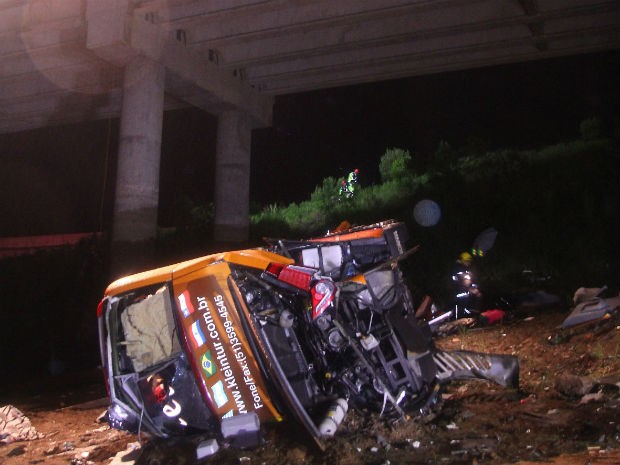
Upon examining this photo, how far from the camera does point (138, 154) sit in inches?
532

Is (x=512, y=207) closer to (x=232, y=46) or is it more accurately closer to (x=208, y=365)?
(x=232, y=46)

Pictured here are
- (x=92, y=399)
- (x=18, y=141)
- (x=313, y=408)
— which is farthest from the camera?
(x=18, y=141)

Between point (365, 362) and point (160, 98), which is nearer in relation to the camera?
point (365, 362)

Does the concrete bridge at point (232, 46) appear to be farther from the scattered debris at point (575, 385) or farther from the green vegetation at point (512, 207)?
the scattered debris at point (575, 385)

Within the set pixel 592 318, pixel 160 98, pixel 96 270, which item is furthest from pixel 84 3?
pixel 592 318

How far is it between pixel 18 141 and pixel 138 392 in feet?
72.5

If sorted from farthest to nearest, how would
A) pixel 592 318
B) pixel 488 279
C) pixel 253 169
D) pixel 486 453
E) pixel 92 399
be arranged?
pixel 253 169 < pixel 488 279 < pixel 92 399 < pixel 592 318 < pixel 486 453

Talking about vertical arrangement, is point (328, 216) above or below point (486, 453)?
above

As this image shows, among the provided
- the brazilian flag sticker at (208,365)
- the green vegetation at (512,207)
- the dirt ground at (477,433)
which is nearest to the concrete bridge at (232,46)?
the green vegetation at (512,207)

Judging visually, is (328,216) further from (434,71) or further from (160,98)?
(160,98)

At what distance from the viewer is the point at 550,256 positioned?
13.4 metres

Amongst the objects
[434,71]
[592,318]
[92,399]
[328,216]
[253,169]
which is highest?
[434,71]

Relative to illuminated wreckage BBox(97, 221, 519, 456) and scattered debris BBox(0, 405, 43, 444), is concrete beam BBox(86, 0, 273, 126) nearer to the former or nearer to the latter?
scattered debris BBox(0, 405, 43, 444)

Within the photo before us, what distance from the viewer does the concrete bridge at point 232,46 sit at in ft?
42.0
